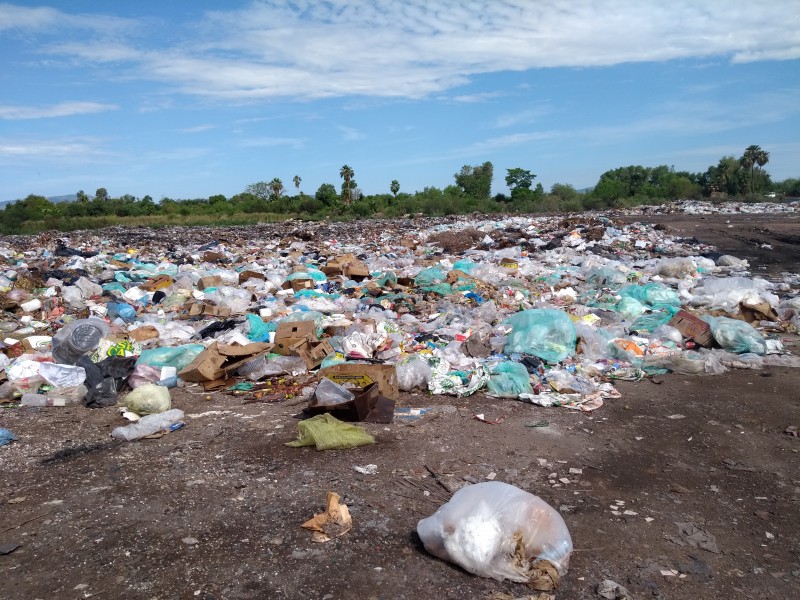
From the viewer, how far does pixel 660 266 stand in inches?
359

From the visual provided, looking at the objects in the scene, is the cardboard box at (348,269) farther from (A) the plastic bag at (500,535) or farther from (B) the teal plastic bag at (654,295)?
(A) the plastic bag at (500,535)

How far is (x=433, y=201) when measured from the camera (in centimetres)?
3409

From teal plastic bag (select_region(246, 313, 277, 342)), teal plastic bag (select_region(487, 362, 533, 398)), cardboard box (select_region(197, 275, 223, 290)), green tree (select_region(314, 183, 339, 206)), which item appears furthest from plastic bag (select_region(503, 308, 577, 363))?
green tree (select_region(314, 183, 339, 206))

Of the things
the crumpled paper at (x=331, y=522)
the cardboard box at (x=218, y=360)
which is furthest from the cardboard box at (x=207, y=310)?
the crumpled paper at (x=331, y=522)

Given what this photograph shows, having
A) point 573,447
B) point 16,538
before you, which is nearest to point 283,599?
point 16,538

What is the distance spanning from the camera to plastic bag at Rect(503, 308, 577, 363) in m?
4.97

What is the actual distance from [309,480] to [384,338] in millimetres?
2514

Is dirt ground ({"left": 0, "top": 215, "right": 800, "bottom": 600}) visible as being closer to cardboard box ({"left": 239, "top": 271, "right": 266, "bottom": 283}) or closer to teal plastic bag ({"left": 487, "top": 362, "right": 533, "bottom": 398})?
teal plastic bag ({"left": 487, "top": 362, "right": 533, "bottom": 398})

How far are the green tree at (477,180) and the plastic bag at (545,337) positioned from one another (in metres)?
42.5

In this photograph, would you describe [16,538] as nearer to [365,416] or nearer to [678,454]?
[365,416]

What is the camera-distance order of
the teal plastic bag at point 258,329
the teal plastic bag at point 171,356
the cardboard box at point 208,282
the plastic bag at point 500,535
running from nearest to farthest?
1. the plastic bag at point 500,535
2. the teal plastic bag at point 171,356
3. the teal plastic bag at point 258,329
4. the cardboard box at point 208,282

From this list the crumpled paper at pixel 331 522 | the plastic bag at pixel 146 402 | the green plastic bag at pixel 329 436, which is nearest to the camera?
the crumpled paper at pixel 331 522

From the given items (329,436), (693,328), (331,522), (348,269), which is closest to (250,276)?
(348,269)

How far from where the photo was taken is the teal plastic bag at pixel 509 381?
14.2 ft
